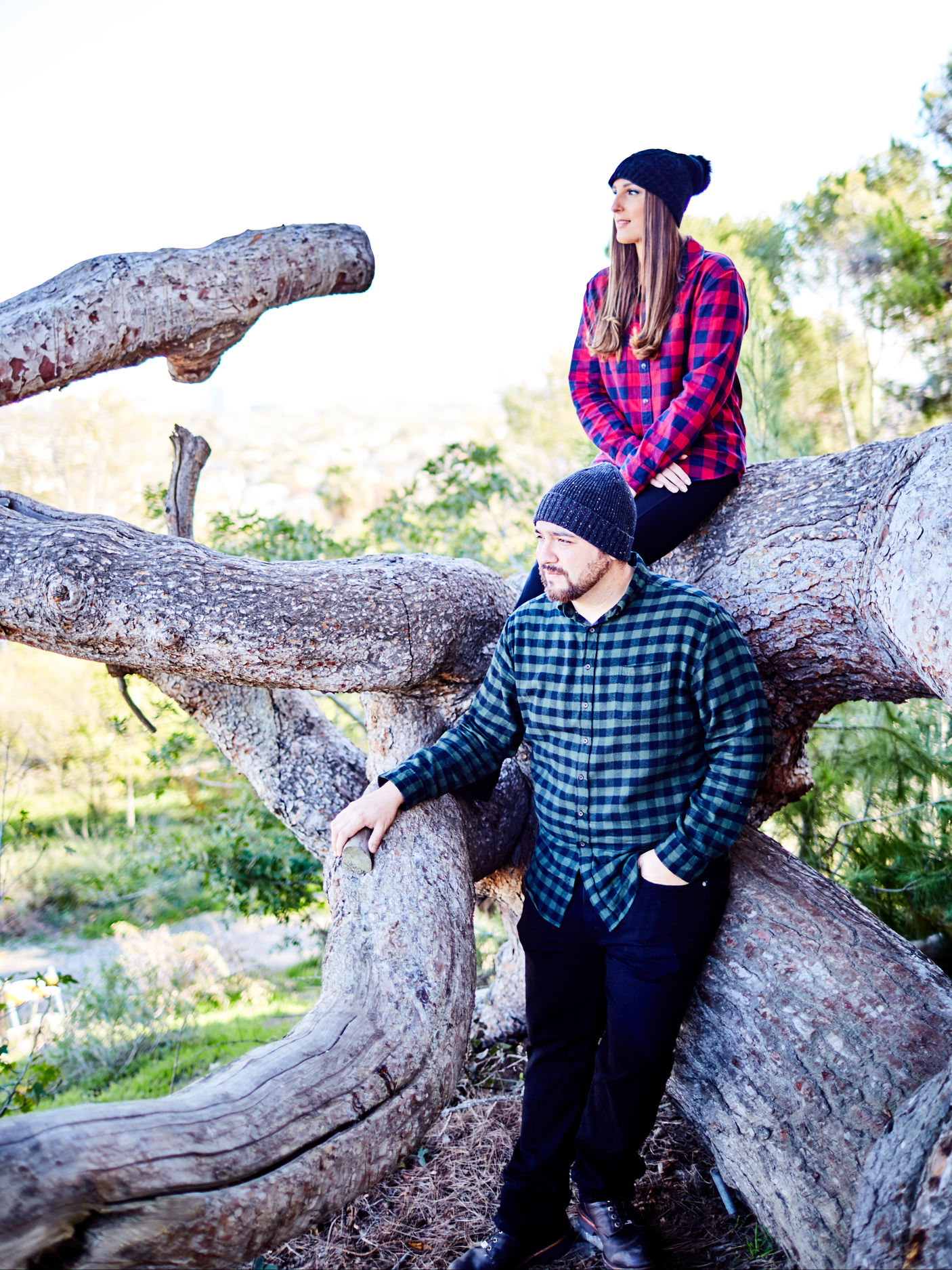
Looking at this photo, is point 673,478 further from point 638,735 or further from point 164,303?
point 164,303

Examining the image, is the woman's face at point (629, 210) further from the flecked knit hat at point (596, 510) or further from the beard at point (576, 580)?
the beard at point (576, 580)

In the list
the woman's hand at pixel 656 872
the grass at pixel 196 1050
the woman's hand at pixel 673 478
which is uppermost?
the woman's hand at pixel 673 478

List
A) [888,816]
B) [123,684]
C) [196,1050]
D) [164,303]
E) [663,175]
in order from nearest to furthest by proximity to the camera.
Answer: [663,175], [164,303], [123,684], [888,816], [196,1050]

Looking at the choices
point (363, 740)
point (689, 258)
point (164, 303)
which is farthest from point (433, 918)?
point (363, 740)

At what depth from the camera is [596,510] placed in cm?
207

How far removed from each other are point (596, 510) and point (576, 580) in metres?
0.16

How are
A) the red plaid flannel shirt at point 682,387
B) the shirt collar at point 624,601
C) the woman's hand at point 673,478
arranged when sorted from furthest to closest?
the woman's hand at point 673,478 → the red plaid flannel shirt at point 682,387 → the shirt collar at point 624,601

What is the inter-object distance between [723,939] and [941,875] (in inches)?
67.9

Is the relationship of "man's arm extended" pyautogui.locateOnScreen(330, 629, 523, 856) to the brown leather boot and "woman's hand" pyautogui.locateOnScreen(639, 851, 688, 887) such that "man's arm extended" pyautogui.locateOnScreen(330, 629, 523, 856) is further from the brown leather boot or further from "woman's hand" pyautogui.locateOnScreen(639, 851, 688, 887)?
the brown leather boot

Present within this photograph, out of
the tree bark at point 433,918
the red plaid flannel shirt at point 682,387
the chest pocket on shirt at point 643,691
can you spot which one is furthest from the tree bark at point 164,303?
the chest pocket on shirt at point 643,691

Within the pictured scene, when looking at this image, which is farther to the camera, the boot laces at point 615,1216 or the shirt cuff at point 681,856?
the boot laces at point 615,1216

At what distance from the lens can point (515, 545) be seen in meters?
8.40

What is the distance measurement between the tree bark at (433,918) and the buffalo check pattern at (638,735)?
0.37 m

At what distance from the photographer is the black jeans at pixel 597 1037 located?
6.79ft
